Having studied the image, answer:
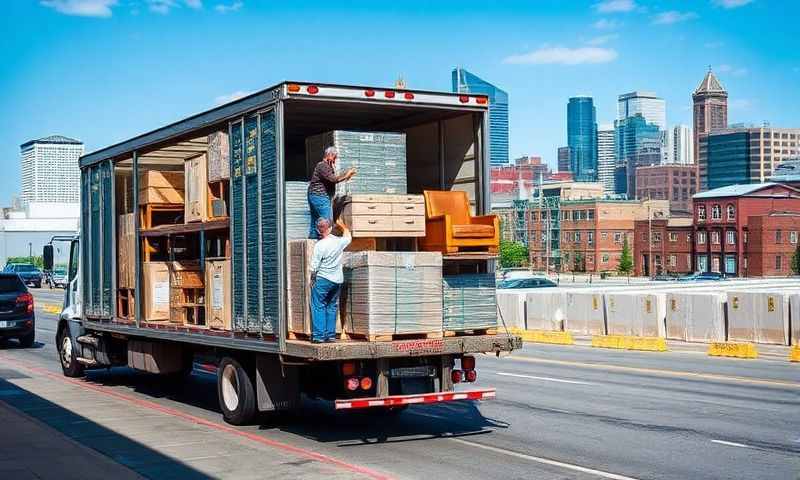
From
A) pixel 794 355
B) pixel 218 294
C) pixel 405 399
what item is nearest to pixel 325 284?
pixel 405 399

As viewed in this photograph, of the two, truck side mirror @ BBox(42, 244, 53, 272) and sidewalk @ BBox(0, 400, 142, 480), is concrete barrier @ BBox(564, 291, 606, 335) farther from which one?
sidewalk @ BBox(0, 400, 142, 480)

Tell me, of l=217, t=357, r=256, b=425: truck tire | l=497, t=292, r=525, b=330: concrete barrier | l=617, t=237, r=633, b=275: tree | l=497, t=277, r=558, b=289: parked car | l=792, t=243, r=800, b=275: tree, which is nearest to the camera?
l=217, t=357, r=256, b=425: truck tire

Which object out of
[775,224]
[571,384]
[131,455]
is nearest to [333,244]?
[131,455]

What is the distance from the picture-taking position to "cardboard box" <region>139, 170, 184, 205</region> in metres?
15.9

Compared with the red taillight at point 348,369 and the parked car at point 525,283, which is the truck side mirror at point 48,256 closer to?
the red taillight at point 348,369

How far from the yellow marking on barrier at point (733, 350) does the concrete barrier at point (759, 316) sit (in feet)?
5.22

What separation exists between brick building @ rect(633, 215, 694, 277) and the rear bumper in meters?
119

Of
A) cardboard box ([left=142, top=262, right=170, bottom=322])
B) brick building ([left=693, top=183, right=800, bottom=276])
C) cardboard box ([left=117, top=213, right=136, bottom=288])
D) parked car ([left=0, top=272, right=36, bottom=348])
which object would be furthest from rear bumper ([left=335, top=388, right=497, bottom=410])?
brick building ([left=693, top=183, right=800, bottom=276])

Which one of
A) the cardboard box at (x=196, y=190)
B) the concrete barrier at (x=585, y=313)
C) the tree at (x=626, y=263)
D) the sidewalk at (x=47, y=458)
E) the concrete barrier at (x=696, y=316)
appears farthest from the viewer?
the tree at (x=626, y=263)

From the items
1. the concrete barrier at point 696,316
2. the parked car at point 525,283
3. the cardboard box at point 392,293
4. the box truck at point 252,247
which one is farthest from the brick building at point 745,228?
the cardboard box at point 392,293

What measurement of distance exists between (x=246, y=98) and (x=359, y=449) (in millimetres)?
4409

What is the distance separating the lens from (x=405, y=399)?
1181 centimetres

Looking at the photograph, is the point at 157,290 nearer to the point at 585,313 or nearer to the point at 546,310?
the point at 585,313

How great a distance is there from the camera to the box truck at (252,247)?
1195 centimetres
